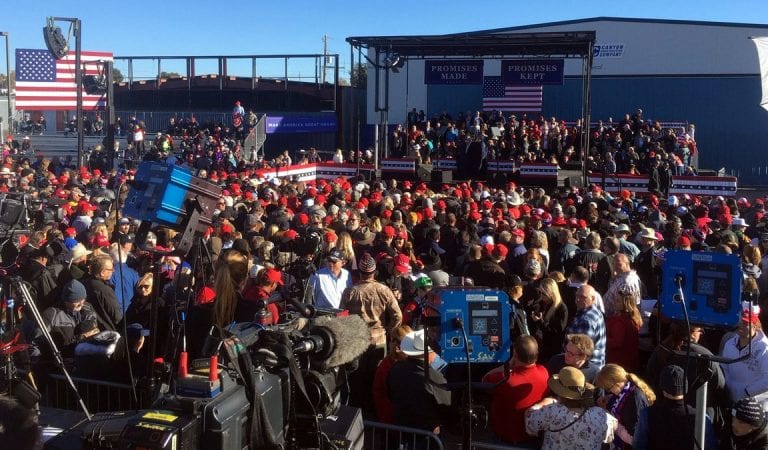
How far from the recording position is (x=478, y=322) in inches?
184

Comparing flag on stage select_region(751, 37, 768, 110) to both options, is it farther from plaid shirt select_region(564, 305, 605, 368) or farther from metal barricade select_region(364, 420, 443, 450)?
metal barricade select_region(364, 420, 443, 450)

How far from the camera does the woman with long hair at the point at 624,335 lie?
21.8ft

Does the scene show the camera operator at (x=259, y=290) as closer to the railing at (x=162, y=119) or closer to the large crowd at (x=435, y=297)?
the large crowd at (x=435, y=297)

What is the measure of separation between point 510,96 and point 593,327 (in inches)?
990

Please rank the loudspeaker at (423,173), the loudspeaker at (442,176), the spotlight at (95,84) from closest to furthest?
the spotlight at (95,84), the loudspeaker at (442,176), the loudspeaker at (423,173)

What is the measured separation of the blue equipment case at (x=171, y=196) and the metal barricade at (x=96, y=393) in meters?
1.91

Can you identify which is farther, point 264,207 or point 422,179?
point 422,179

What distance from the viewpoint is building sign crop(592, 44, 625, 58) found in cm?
3469

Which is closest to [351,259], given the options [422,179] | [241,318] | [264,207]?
[241,318]

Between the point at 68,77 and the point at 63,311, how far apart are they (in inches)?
884

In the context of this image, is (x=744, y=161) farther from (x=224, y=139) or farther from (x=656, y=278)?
(x=656, y=278)

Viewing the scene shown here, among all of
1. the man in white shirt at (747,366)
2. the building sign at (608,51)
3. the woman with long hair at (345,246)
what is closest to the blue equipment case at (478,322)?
the man in white shirt at (747,366)

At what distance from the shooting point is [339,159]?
26766mm

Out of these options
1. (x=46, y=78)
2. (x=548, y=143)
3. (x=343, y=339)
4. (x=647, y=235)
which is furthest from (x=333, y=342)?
(x=548, y=143)
